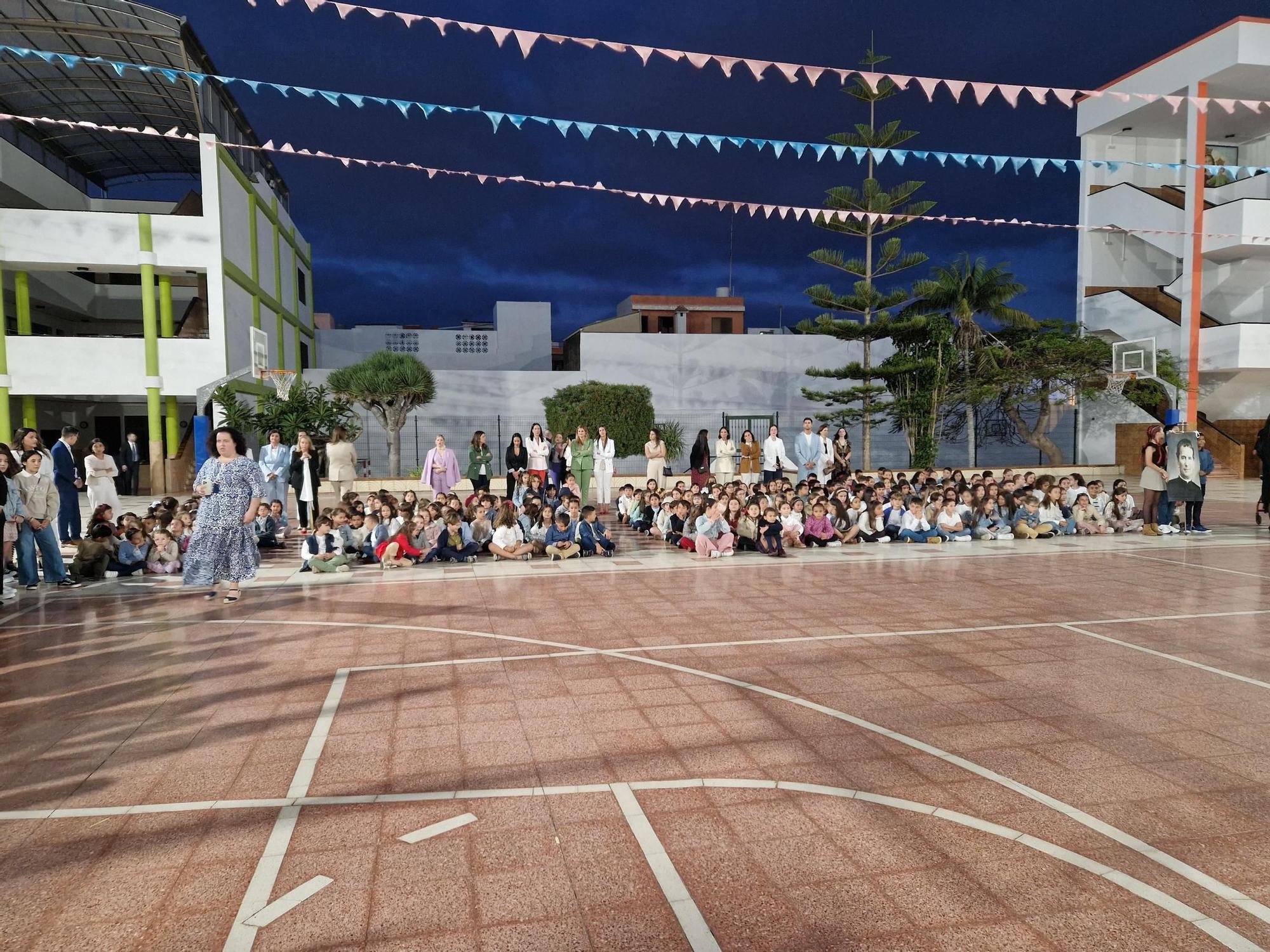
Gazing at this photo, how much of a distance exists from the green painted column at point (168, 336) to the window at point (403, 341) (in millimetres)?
13606

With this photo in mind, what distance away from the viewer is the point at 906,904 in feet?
8.46

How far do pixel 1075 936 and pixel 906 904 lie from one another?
0.48 m

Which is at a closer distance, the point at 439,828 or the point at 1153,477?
the point at 439,828

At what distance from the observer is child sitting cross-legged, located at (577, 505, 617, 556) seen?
1012cm

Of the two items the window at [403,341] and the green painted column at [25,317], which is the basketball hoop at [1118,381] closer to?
the window at [403,341]

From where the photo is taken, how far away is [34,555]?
8.02 m

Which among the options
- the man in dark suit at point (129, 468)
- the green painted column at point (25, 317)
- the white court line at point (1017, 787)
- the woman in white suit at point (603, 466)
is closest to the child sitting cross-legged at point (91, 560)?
the white court line at point (1017, 787)

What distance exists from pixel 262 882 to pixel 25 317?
2257 centimetres

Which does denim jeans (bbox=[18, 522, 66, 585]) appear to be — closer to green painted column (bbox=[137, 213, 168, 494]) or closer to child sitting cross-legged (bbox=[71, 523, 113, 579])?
child sitting cross-legged (bbox=[71, 523, 113, 579])

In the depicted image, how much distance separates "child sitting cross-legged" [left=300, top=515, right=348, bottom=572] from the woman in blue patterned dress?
1.85 metres

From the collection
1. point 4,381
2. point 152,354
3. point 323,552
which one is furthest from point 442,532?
point 4,381

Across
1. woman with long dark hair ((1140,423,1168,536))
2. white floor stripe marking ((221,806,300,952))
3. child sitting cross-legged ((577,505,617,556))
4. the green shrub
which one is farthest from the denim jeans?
the green shrub

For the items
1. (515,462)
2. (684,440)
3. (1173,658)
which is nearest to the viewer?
(1173,658)

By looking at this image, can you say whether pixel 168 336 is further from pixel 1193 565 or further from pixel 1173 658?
pixel 1173 658
